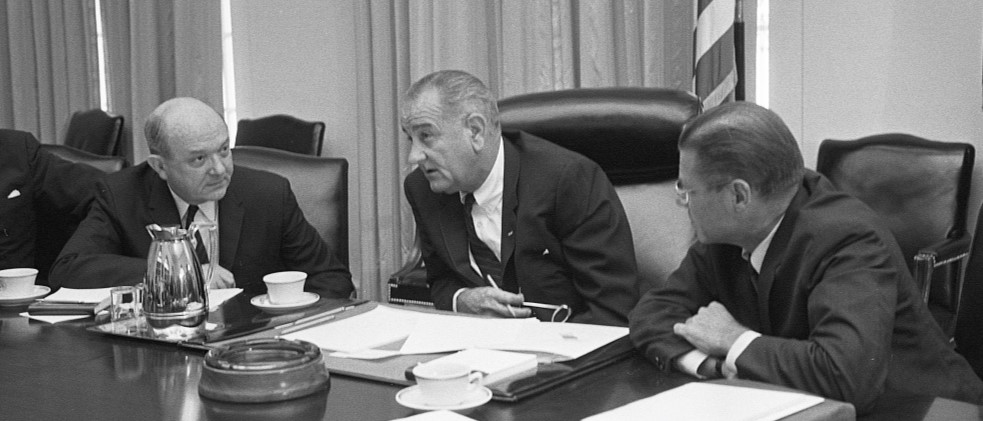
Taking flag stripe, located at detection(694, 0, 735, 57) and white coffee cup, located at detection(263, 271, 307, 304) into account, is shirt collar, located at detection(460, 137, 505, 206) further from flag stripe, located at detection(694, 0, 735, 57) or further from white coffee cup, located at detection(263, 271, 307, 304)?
flag stripe, located at detection(694, 0, 735, 57)

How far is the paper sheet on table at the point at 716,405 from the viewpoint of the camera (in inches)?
50.5

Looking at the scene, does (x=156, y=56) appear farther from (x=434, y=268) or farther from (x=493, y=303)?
(x=493, y=303)

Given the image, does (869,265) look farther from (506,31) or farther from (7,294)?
(506,31)

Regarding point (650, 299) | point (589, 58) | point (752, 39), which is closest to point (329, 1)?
point (589, 58)

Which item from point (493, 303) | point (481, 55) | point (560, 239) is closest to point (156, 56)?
point (481, 55)

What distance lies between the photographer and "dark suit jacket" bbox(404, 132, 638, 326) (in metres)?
2.49

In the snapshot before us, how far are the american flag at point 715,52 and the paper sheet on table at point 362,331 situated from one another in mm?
1764

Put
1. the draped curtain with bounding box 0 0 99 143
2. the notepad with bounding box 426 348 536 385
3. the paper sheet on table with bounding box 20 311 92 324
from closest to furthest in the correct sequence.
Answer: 1. the notepad with bounding box 426 348 536 385
2. the paper sheet on table with bounding box 20 311 92 324
3. the draped curtain with bounding box 0 0 99 143

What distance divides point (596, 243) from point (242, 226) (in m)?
0.94

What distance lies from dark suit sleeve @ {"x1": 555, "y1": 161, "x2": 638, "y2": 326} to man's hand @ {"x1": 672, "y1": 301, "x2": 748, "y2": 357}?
2.49ft

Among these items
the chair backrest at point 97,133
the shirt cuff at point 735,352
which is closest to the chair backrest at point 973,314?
the shirt cuff at point 735,352

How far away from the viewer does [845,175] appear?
140 inches

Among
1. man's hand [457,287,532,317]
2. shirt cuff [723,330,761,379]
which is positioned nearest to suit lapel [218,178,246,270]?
man's hand [457,287,532,317]

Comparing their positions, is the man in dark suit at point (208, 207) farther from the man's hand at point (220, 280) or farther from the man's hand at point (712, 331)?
the man's hand at point (712, 331)
